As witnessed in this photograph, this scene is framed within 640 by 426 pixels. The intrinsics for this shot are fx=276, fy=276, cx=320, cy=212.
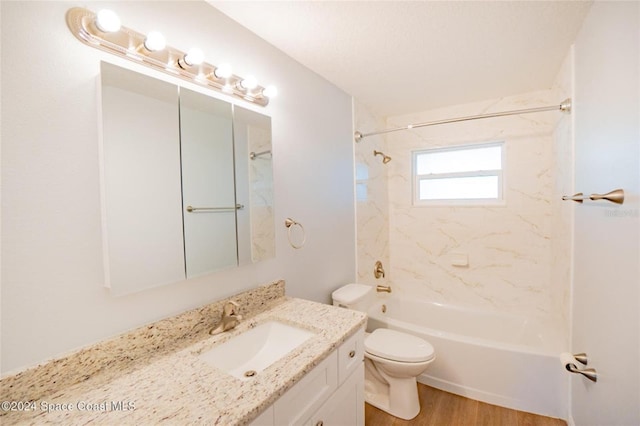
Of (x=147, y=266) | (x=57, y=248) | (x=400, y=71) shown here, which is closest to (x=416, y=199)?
(x=400, y=71)

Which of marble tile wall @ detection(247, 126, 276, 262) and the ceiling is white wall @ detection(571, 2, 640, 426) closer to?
the ceiling

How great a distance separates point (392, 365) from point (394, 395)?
289 millimetres

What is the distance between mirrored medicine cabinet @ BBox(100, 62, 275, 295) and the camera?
0.99 m

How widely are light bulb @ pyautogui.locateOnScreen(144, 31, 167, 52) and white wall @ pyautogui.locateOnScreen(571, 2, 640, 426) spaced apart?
1.62 meters

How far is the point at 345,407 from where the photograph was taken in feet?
4.11

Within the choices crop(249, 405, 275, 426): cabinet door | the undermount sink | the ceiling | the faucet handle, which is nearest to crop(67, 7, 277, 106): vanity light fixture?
the ceiling

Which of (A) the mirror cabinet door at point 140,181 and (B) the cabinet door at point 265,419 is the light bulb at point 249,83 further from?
(B) the cabinet door at point 265,419

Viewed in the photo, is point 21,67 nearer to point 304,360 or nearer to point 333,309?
point 304,360

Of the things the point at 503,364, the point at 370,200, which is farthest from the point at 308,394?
the point at 370,200

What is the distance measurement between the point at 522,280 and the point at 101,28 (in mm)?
3323

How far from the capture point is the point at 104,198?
95cm

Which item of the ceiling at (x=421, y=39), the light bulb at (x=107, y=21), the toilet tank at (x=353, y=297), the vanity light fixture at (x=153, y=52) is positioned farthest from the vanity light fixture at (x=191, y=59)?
the toilet tank at (x=353, y=297)

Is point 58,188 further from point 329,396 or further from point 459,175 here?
point 459,175

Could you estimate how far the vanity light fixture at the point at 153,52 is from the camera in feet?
2.98
